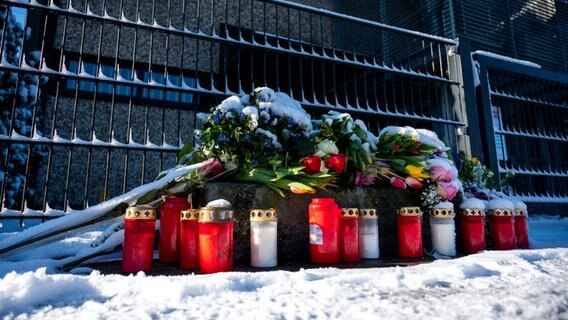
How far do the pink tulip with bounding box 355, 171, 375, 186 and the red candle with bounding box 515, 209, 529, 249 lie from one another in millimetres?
988

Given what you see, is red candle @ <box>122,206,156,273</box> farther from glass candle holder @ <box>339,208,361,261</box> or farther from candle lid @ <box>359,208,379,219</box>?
candle lid @ <box>359,208,379,219</box>

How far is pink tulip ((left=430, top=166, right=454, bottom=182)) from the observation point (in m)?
2.09

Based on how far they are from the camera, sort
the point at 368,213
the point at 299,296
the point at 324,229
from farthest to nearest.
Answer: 1. the point at 368,213
2. the point at 324,229
3. the point at 299,296

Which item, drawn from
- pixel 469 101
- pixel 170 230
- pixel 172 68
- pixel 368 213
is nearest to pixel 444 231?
pixel 368 213

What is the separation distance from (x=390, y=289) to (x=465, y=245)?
1291 millimetres

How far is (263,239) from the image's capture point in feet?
5.12

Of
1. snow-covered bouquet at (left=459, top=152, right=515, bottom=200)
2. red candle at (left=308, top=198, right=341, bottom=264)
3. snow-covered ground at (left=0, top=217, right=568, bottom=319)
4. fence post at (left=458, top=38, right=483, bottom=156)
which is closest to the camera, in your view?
snow-covered ground at (left=0, top=217, right=568, bottom=319)

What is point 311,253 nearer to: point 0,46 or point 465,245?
point 465,245

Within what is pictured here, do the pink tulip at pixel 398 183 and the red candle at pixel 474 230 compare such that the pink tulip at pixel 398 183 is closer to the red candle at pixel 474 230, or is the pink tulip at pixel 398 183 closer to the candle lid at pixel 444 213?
the candle lid at pixel 444 213

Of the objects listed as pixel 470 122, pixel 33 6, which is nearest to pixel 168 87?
pixel 33 6

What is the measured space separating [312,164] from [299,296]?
1.01 m

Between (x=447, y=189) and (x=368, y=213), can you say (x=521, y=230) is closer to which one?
(x=447, y=189)

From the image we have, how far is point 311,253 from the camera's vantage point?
1724 mm

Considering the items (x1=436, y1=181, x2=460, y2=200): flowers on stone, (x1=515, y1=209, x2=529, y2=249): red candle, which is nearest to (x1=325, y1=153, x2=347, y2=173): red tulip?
(x1=436, y1=181, x2=460, y2=200): flowers on stone
